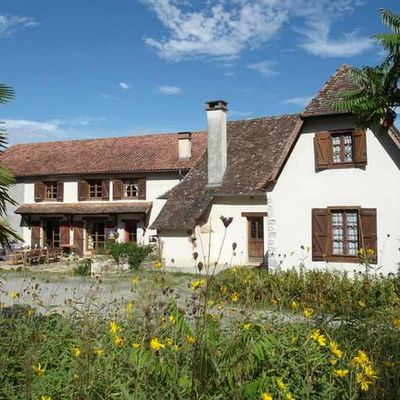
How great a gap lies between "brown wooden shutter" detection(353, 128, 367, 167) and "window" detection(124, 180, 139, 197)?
15.7 metres

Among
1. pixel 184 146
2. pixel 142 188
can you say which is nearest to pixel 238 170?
pixel 184 146

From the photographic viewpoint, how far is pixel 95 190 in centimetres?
2894

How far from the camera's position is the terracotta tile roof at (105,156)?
27.6 meters

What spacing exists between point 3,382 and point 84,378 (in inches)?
34.6

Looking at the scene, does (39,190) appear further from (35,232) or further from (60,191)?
(35,232)

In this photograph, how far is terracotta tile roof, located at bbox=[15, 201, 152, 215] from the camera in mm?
26875

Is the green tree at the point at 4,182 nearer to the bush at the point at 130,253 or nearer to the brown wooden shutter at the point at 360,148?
the brown wooden shutter at the point at 360,148

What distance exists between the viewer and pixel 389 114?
6055 millimetres

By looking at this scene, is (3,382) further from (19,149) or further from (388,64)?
(19,149)

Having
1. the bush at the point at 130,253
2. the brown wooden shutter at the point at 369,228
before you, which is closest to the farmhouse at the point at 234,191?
the brown wooden shutter at the point at 369,228

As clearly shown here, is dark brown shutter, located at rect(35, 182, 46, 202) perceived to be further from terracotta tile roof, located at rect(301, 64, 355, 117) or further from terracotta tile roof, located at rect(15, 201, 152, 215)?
terracotta tile roof, located at rect(301, 64, 355, 117)

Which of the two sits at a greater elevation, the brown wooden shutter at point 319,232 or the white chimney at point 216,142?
the white chimney at point 216,142

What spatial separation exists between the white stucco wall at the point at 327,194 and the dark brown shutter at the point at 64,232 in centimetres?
1641

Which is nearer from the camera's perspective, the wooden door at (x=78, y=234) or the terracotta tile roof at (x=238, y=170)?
the terracotta tile roof at (x=238, y=170)
